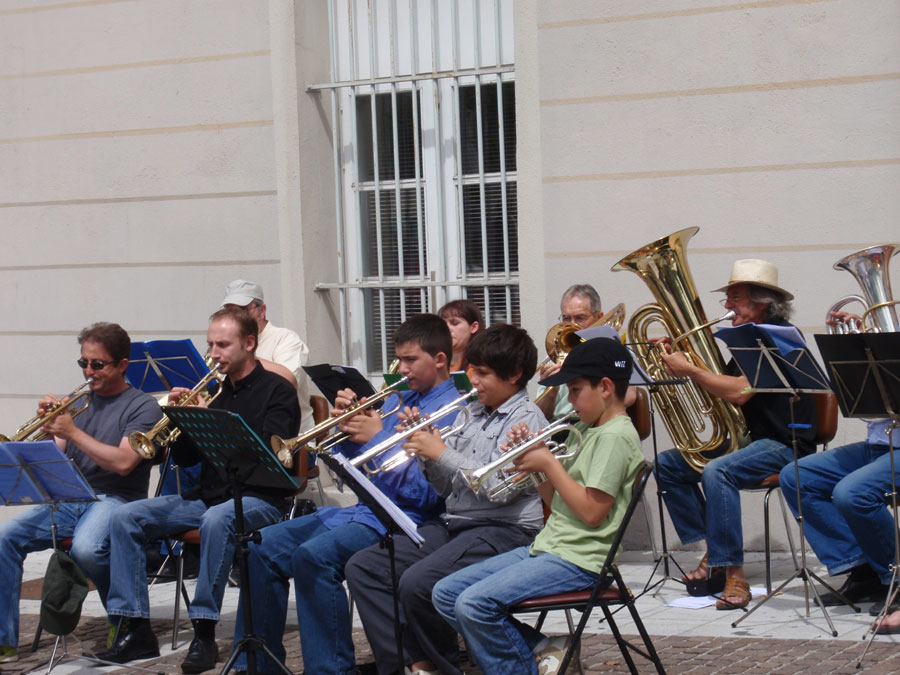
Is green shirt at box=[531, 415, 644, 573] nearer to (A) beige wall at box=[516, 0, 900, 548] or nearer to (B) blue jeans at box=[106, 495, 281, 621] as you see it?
(B) blue jeans at box=[106, 495, 281, 621]

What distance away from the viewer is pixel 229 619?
6.33 metres

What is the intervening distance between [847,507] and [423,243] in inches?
139

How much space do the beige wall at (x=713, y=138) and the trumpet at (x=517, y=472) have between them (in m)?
2.69

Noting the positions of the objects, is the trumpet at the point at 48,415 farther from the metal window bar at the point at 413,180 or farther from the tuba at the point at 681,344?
the tuba at the point at 681,344

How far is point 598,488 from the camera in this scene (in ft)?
13.9

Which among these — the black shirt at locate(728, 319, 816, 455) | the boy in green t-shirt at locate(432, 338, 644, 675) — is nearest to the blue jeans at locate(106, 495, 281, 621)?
the boy in green t-shirt at locate(432, 338, 644, 675)

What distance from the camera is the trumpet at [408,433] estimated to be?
15.4 feet

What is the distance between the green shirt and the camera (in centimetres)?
425

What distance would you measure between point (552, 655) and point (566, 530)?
45 cm

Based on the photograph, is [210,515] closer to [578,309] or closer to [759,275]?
[578,309]

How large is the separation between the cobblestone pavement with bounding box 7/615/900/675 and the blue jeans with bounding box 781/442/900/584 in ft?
1.92

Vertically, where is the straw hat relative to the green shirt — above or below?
above

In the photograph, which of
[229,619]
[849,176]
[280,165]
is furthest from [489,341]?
[280,165]

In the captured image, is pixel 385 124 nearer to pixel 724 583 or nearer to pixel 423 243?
pixel 423 243
